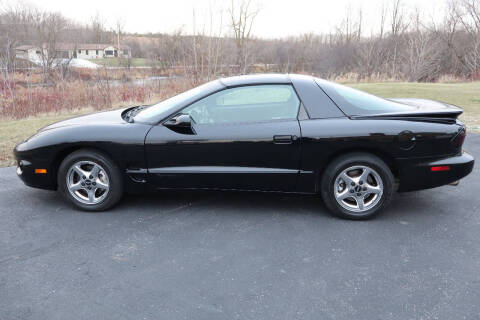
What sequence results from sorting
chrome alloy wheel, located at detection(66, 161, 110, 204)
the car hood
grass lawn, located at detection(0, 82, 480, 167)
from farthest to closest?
grass lawn, located at detection(0, 82, 480, 167) < the car hood < chrome alloy wheel, located at detection(66, 161, 110, 204)

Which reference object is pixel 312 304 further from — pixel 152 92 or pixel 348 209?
pixel 152 92

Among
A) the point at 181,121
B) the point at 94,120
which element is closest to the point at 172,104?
the point at 181,121

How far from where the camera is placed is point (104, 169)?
400 centimetres

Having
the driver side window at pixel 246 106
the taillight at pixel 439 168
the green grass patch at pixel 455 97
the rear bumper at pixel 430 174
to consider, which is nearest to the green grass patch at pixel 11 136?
the driver side window at pixel 246 106

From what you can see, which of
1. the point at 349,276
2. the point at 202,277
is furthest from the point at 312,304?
the point at 202,277

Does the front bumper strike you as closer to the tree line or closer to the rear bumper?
the rear bumper

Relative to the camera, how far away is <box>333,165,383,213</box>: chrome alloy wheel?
12.5 feet

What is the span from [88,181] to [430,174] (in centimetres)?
338

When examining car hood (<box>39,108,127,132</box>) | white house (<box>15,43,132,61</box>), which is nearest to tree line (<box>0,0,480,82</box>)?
white house (<box>15,43,132,61</box>)

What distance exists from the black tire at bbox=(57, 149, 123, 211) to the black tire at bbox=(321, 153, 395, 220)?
2.06 meters

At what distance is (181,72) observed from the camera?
15047 millimetres

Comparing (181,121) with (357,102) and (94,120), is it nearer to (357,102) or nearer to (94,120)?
(94,120)

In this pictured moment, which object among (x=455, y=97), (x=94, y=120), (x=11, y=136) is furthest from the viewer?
(x=455, y=97)

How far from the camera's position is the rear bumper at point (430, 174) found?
3.82 m
